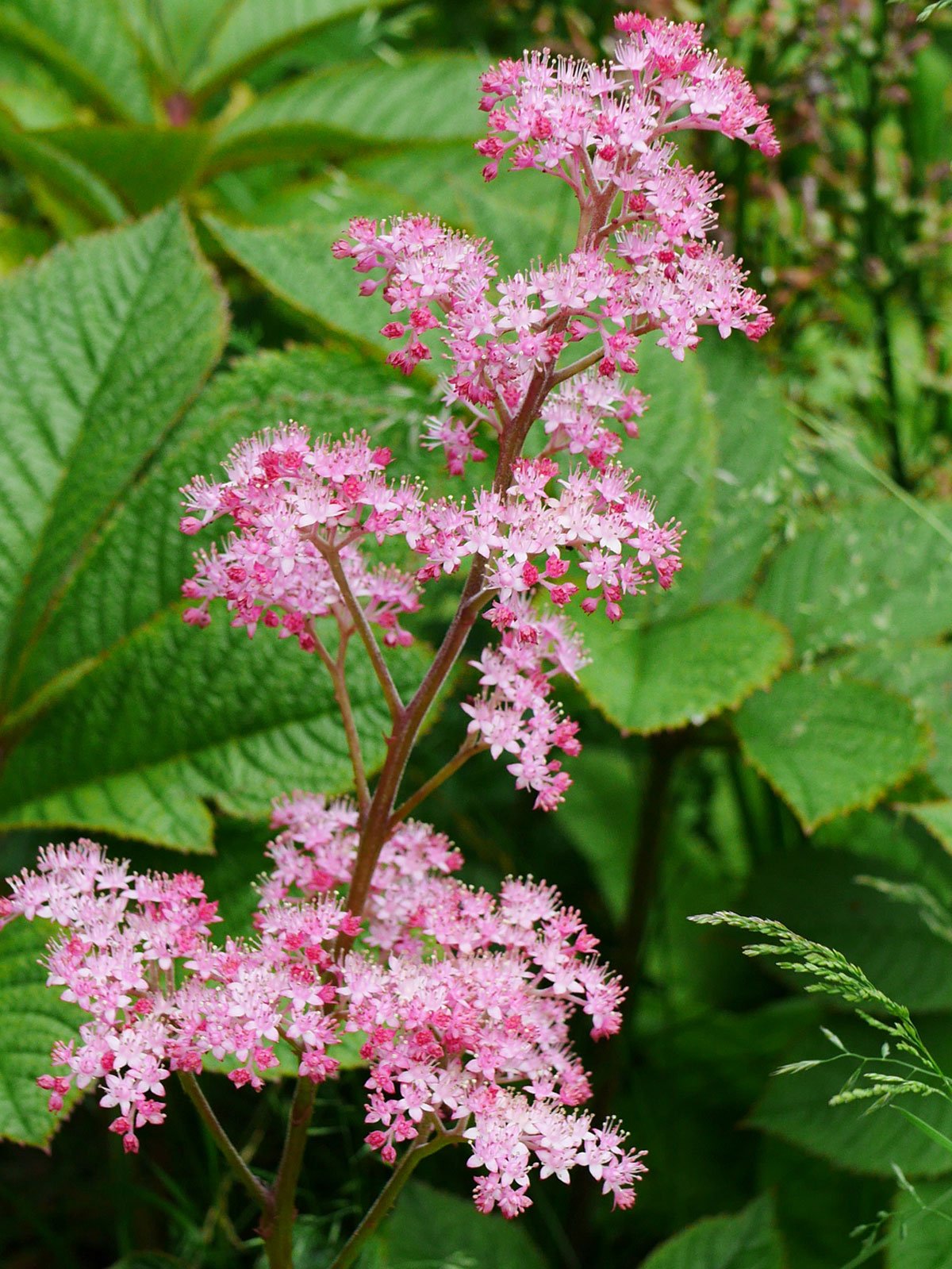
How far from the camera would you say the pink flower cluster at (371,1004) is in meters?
0.88

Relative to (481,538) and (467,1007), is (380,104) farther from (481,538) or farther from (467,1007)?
(467,1007)

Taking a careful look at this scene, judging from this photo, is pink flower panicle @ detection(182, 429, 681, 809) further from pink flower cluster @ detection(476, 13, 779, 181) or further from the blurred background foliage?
the blurred background foliage

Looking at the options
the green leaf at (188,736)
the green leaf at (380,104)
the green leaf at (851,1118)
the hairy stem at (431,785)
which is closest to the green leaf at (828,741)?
the green leaf at (851,1118)

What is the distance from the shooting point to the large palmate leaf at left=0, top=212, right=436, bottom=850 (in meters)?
1.47

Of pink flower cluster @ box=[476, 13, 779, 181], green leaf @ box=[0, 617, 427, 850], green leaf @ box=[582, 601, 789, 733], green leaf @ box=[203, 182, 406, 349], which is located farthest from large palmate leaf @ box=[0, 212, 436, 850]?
pink flower cluster @ box=[476, 13, 779, 181]

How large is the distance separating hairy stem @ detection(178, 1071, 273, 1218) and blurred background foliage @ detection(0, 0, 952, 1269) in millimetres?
236

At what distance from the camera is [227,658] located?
1498 millimetres

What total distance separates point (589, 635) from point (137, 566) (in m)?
0.59

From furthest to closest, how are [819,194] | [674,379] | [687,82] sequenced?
[819,194]
[674,379]
[687,82]

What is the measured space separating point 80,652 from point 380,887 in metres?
0.74

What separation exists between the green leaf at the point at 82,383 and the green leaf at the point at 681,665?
639mm

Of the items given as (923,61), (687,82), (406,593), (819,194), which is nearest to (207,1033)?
(406,593)

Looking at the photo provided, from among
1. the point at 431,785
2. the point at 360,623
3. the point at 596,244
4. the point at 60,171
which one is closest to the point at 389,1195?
the point at 431,785

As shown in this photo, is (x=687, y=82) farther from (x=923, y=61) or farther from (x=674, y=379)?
(x=923, y=61)
